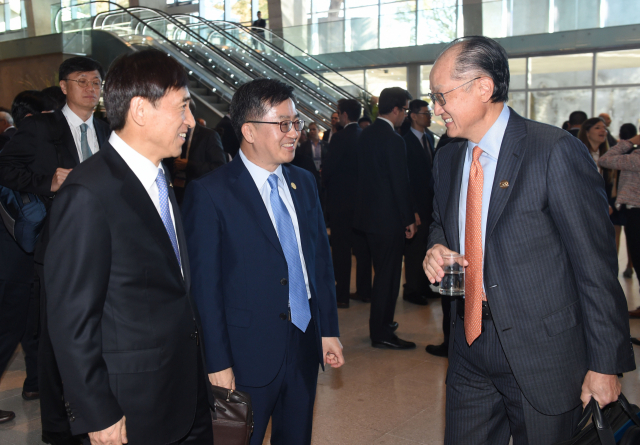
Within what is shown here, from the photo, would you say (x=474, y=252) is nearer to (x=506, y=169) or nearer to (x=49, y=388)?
(x=506, y=169)

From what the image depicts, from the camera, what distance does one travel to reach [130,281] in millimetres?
1562

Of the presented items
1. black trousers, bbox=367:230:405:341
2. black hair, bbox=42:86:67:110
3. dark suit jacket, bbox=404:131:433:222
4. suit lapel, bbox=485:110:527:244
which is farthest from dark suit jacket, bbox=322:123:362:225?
suit lapel, bbox=485:110:527:244

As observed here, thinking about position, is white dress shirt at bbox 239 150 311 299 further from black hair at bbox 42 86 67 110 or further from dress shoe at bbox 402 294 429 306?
dress shoe at bbox 402 294 429 306

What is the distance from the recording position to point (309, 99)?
1263 centimetres

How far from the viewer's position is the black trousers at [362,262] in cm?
605

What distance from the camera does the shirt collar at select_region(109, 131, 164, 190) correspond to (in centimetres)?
167

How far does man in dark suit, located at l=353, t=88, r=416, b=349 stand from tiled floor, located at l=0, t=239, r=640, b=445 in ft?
0.88

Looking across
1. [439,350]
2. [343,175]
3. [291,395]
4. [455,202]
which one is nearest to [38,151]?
[291,395]

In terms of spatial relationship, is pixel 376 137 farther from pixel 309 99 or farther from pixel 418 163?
pixel 309 99

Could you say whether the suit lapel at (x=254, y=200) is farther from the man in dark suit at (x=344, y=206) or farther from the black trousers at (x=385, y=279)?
the man in dark suit at (x=344, y=206)

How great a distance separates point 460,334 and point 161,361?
41.0 inches

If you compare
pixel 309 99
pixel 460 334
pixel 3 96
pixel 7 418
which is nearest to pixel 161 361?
pixel 460 334

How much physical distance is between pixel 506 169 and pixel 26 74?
14.2m

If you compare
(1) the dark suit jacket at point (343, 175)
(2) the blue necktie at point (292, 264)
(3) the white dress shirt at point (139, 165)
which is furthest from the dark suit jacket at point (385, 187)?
(3) the white dress shirt at point (139, 165)
